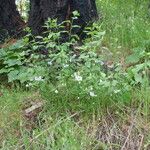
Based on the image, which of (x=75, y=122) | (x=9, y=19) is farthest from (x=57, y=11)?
(x=75, y=122)

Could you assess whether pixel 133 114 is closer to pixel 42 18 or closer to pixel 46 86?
pixel 46 86

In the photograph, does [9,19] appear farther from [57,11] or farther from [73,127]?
[73,127]

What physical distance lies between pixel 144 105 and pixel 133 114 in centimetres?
11

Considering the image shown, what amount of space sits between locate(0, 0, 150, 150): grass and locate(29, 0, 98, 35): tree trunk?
96cm

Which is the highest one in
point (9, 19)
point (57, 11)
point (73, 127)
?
point (57, 11)

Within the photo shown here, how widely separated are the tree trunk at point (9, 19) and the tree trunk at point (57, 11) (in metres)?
0.72

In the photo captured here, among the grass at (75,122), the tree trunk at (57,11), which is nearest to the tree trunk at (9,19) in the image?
Answer: the tree trunk at (57,11)

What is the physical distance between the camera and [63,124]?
3213 millimetres

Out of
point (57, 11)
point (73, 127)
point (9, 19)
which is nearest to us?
point (73, 127)

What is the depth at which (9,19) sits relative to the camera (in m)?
5.35

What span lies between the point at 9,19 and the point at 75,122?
96.9 inches

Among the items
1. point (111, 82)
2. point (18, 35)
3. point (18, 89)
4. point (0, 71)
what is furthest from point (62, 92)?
point (18, 35)

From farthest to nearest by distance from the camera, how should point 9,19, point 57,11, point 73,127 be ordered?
point 9,19
point 57,11
point 73,127

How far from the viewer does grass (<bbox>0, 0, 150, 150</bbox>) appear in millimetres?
3086
